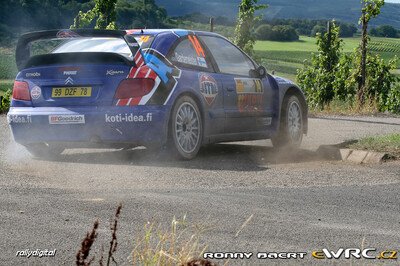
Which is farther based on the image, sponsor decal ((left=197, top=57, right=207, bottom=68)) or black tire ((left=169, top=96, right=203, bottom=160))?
Answer: sponsor decal ((left=197, top=57, right=207, bottom=68))

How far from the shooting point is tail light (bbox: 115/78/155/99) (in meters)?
12.0

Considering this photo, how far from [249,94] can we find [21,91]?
296 centimetres

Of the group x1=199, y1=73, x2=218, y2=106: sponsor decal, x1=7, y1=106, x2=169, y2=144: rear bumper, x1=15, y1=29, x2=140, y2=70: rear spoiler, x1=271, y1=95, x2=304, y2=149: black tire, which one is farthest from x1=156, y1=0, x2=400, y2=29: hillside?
x1=7, y1=106, x2=169, y2=144: rear bumper

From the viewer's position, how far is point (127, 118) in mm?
12008

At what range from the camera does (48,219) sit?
26.1 feet

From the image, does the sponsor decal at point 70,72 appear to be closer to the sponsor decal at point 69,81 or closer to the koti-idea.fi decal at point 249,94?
the sponsor decal at point 69,81

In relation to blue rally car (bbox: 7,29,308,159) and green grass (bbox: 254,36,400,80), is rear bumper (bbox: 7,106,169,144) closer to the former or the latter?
blue rally car (bbox: 7,29,308,159)

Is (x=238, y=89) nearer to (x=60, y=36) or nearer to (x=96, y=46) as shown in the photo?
(x=96, y=46)

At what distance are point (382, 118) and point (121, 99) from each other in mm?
11861

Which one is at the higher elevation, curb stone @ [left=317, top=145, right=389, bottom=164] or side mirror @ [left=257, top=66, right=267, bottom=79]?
side mirror @ [left=257, top=66, right=267, bottom=79]

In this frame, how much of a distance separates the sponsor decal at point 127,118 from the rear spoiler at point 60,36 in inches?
28.7

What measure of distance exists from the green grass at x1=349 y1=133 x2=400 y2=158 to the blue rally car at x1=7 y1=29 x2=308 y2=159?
5.14 feet

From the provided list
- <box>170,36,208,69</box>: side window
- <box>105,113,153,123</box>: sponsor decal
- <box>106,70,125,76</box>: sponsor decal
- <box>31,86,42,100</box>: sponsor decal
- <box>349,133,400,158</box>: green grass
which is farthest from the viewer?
<box>349,133,400,158</box>: green grass

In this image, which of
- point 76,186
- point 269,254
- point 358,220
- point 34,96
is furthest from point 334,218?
point 34,96
